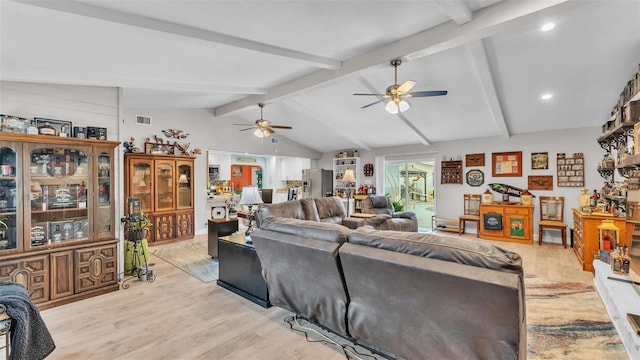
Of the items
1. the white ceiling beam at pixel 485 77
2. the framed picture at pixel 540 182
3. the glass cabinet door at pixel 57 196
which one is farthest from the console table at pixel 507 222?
the glass cabinet door at pixel 57 196

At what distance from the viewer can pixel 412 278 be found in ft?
5.82

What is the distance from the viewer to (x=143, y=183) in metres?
5.85

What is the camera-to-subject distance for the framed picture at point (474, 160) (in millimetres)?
7062

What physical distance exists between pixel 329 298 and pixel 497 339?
1.20 m

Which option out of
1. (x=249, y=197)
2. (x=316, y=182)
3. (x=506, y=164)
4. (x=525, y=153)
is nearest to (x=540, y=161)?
(x=525, y=153)

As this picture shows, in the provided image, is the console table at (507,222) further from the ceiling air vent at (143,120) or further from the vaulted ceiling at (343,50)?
the ceiling air vent at (143,120)

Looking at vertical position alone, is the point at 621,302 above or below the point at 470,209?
below

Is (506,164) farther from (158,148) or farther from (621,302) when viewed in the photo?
(158,148)

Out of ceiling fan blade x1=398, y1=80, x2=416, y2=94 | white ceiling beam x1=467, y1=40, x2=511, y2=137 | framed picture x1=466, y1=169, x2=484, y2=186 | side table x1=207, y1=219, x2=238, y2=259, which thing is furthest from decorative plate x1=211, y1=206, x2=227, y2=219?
framed picture x1=466, y1=169, x2=484, y2=186

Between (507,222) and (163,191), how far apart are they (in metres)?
7.49

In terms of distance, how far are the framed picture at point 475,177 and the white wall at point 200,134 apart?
563 centimetres

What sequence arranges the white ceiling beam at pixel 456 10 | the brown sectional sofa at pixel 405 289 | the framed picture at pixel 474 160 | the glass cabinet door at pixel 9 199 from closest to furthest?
the brown sectional sofa at pixel 405 289 → the white ceiling beam at pixel 456 10 → the glass cabinet door at pixel 9 199 → the framed picture at pixel 474 160

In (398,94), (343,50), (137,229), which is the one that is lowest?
(137,229)

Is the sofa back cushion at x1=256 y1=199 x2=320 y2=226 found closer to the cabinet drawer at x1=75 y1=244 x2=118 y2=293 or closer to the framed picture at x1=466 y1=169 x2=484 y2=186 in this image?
the cabinet drawer at x1=75 y1=244 x2=118 y2=293
